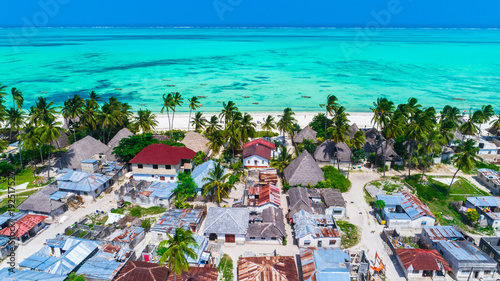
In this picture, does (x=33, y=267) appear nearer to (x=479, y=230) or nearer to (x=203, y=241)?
(x=203, y=241)

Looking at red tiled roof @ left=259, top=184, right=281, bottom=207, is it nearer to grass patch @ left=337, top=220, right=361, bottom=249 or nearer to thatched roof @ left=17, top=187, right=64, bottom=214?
grass patch @ left=337, top=220, right=361, bottom=249

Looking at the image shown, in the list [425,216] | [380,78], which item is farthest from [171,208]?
[380,78]

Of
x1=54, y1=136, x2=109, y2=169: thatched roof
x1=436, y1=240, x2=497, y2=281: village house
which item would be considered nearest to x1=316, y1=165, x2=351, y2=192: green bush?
x1=436, y1=240, x2=497, y2=281: village house

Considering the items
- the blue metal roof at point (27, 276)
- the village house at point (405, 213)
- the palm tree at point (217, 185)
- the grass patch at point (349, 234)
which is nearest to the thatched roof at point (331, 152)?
the village house at point (405, 213)

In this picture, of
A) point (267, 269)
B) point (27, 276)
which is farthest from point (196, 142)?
point (27, 276)

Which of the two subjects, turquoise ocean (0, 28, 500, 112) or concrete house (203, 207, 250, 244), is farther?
turquoise ocean (0, 28, 500, 112)
